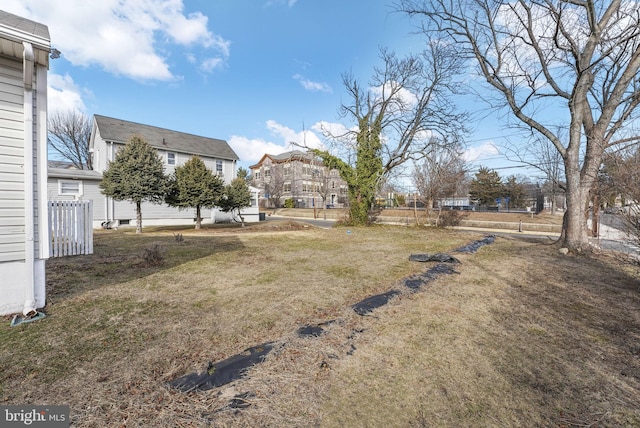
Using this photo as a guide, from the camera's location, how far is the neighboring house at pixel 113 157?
1491cm

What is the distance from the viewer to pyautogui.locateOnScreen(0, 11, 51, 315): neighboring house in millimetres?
3488

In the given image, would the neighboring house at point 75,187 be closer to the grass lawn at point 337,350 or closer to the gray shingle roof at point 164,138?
the gray shingle roof at point 164,138

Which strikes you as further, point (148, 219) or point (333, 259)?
point (148, 219)

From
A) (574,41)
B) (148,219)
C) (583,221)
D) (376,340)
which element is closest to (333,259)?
(376,340)

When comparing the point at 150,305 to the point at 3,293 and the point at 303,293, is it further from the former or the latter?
the point at 303,293

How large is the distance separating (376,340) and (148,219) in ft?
62.7

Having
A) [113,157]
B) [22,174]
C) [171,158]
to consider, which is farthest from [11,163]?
[171,158]

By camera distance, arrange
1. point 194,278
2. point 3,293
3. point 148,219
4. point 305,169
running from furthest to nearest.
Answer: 1. point 305,169
2. point 148,219
3. point 194,278
4. point 3,293

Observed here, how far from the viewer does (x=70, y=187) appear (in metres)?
14.8

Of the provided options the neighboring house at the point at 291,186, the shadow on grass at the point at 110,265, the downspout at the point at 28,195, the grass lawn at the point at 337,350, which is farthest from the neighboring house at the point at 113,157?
the neighboring house at the point at 291,186

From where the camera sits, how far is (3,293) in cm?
355

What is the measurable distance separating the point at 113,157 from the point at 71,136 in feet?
63.8

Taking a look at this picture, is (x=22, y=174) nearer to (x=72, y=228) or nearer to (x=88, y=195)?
(x=72, y=228)

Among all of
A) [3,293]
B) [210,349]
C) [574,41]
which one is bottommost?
[210,349]
